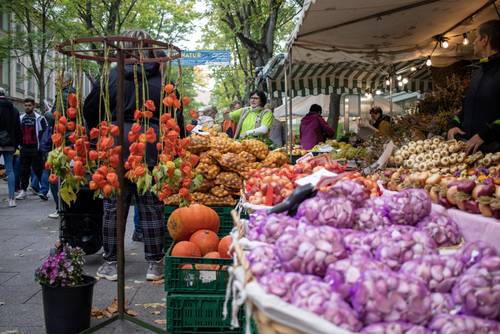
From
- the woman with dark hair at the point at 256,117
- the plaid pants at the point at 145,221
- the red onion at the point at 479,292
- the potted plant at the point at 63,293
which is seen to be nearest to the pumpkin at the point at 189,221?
the plaid pants at the point at 145,221

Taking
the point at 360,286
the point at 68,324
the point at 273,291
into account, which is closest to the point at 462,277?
the point at 360,286

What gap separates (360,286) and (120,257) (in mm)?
2511

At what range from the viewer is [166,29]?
26406mm

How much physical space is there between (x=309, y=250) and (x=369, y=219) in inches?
20.5

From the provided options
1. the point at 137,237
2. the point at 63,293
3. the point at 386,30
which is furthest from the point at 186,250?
the point at 386,30

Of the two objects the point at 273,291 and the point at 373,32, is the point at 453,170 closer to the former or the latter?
the point at 273,291

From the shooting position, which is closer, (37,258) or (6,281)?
(6,281)

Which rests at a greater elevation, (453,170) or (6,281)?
(453,170)

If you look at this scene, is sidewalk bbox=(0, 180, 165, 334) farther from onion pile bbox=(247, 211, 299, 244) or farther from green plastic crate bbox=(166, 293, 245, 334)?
onion pile bbox=(247, 211, 299, 244)

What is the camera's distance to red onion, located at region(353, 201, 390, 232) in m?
2.30

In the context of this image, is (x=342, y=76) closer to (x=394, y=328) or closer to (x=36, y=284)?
(x=36, y=284)

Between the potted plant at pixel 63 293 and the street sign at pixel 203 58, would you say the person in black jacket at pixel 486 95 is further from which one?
the street sign at pixel 203 58

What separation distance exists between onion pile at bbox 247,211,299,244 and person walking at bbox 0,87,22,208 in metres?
9.11

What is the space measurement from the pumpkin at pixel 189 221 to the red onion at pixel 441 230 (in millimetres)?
2528
